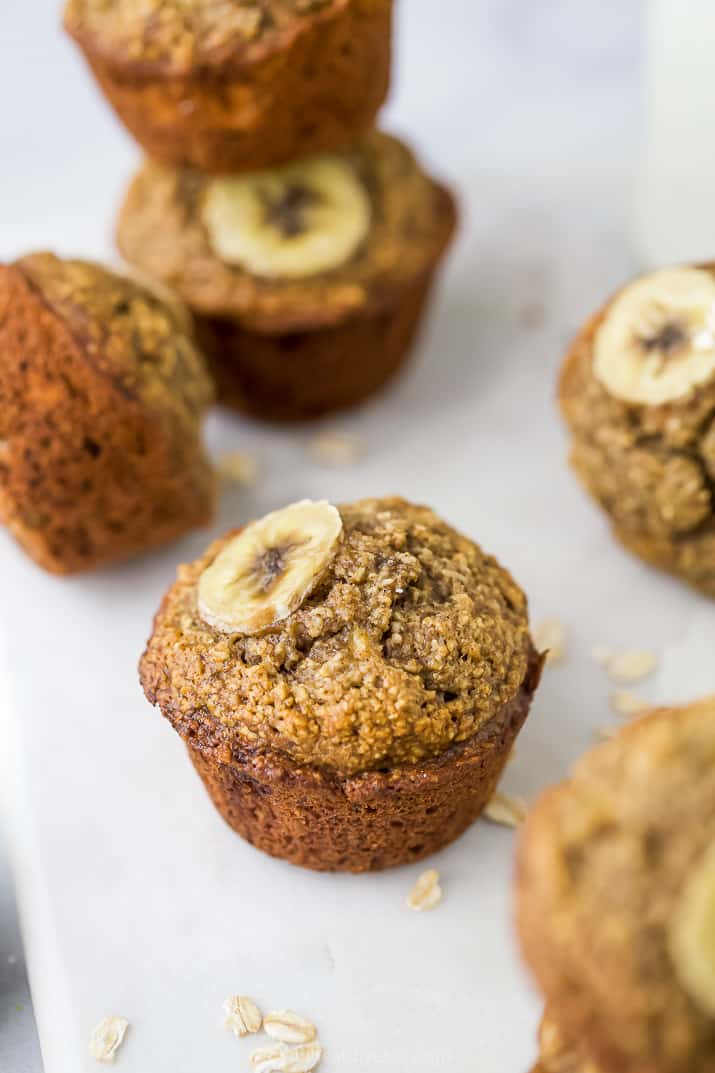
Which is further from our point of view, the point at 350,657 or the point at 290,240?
the point at 290,240

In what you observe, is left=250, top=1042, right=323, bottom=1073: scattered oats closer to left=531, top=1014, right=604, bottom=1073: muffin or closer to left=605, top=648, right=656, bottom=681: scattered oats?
left=531, top=1014, right=604, bottom=1073: muffin

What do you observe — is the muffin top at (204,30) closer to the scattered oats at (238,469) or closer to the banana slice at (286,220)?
the banana slice at (286,220)

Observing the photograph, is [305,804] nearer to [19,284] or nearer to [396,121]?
[19,284]


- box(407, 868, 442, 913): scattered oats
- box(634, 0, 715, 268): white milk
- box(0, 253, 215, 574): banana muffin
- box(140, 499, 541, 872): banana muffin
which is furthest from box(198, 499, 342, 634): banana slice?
box(634, 0, 715, 268): white milk

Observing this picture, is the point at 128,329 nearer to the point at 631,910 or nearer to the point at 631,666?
the point at 631,666

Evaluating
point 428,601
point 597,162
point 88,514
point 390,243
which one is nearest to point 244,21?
point 390,243

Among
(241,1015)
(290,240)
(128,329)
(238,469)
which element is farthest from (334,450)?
(241,1015)

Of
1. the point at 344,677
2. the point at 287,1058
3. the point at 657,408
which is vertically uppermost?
the point at 657,408
